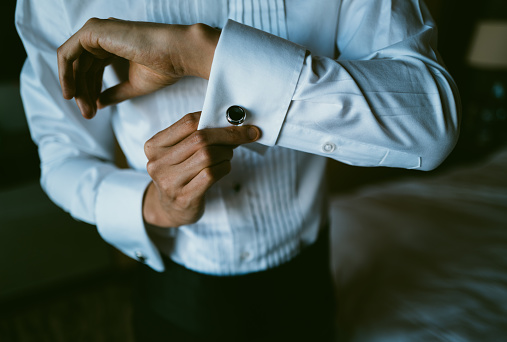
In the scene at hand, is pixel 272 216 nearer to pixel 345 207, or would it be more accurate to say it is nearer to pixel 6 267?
pixel 345 207

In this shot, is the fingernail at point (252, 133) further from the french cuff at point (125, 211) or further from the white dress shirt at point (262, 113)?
the french cuff at point (125, 211)

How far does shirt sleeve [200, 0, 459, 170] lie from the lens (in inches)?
15.9

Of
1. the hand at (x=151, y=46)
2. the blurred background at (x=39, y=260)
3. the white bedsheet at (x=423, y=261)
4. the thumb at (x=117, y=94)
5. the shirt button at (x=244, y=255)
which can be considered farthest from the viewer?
the blurred background at (x=39, y=260)

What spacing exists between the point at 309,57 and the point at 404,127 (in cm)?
15

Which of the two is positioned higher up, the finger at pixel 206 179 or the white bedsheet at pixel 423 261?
the finger at pixel 206 179

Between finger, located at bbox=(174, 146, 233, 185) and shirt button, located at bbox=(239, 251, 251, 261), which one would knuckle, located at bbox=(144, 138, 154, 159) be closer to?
finger, located at bbox=(174, 146, 233, 185)

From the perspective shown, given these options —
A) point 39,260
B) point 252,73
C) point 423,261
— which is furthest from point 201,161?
point 39,260

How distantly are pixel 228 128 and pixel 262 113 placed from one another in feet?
0.15

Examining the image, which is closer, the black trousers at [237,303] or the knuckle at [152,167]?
the knuckle at [152,167]

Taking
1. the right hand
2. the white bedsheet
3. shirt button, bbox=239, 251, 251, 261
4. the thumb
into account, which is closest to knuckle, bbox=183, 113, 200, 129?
the right hand

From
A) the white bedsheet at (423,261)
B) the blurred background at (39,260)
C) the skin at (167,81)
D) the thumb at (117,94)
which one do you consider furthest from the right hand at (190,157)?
the blurred background at (39,260)

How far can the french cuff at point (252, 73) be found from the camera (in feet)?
1.30

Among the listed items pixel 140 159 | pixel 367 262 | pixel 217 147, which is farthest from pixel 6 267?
pixel 217 147

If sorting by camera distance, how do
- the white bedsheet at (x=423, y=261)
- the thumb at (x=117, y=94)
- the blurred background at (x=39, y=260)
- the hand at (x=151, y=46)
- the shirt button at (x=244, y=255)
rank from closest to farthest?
the hand at (x=151, y=46) → the thumb at (x=117, y=94) → the shirt button at (x=244, y=255) → the white bedsheet at (x=423, y=261) → the blurred background at (x=39, y=260)
